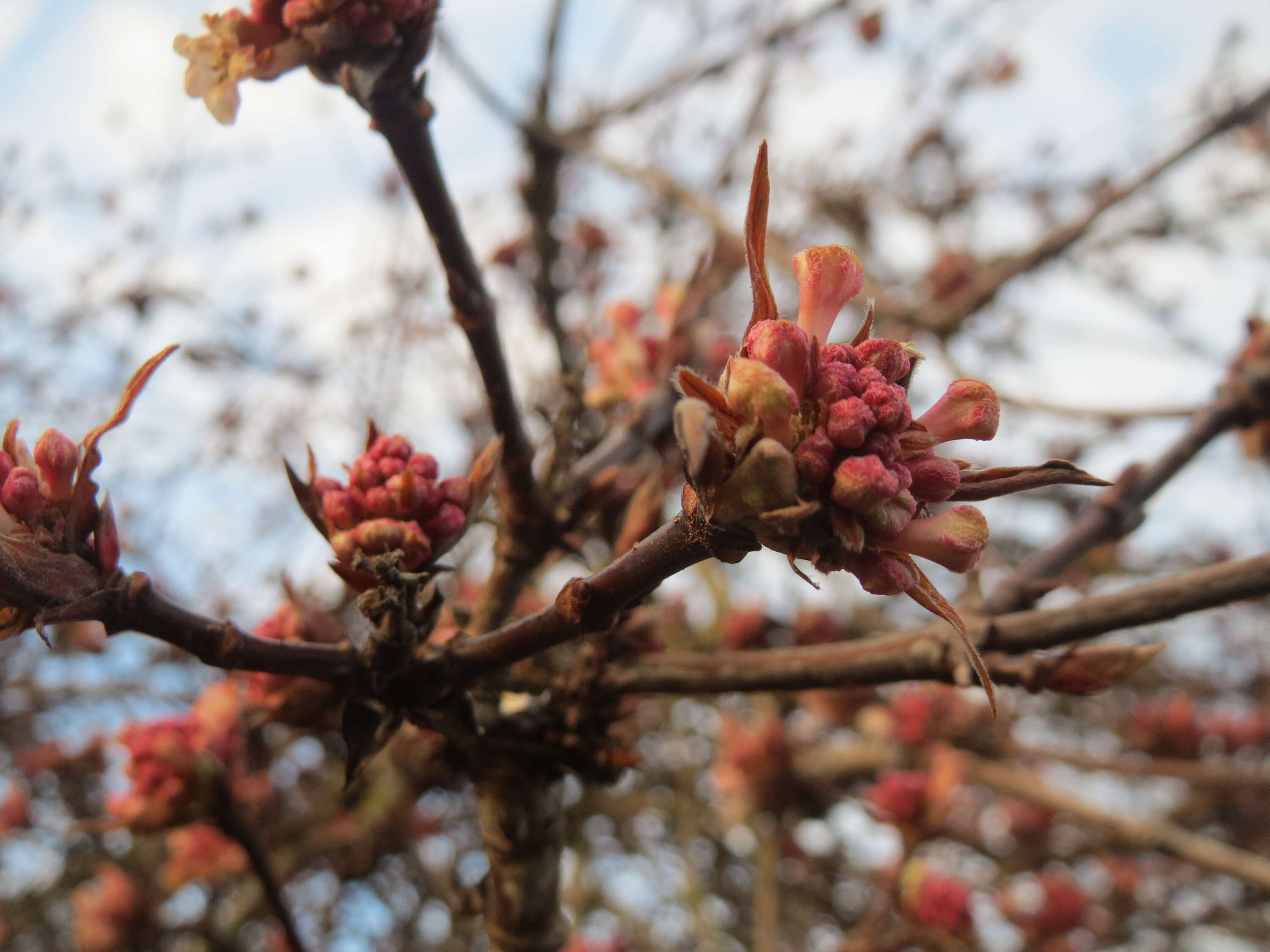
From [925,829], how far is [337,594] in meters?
2.70

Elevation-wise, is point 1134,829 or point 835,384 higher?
point 1134,829

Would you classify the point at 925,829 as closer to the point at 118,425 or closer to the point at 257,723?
the point at 257,723

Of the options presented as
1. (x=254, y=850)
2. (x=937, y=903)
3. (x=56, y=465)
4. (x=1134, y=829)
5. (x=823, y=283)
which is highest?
(x=1134, y=829)

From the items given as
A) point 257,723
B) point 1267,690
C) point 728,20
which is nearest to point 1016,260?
point 728,20

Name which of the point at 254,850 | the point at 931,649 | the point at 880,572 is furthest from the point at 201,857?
the point at 880,572

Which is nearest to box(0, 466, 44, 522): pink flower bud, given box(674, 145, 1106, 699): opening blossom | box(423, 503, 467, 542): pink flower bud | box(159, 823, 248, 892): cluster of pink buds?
box(423, 503, 467, 542): pink flower bud

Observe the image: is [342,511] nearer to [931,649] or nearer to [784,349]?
[784,349]

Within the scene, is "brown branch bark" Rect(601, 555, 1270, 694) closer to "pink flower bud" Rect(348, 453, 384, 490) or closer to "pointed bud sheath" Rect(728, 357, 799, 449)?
"pink flower bud" Rect(348, 453, 384, 490)

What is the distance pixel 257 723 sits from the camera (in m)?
1.34

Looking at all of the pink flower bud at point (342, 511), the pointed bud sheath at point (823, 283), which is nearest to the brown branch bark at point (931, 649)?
the pink flower bud at point (342, 511)

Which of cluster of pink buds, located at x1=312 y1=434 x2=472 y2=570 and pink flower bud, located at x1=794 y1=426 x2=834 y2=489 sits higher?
cluster of pink buds, located at x1=312 y1=434 x2=472 y2=570

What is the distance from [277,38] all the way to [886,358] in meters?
0.88

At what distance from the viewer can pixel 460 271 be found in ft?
4.18

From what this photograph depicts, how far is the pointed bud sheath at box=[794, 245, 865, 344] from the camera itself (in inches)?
35.3
